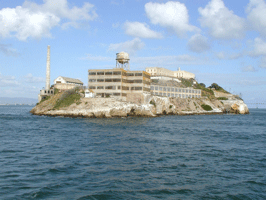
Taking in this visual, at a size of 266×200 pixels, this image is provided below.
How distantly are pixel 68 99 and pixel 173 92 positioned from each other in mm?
67155

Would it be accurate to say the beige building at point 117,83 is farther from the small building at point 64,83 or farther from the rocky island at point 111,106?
the small building at point 64,83

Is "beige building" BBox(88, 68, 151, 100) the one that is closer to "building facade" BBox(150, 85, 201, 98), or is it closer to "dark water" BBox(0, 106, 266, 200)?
→ "building facade" BBox(150, 85, 201, 98)

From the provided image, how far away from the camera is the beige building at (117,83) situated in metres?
111

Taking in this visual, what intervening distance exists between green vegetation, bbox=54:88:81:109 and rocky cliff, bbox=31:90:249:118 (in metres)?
0.99

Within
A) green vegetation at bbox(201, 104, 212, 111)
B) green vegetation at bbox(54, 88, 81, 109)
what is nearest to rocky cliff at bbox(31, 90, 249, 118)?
green vegetation at bbox(201, 104, 212, 111)

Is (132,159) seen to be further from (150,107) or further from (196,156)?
(150,107)

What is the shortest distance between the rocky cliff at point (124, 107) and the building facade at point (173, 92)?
23.6 feet

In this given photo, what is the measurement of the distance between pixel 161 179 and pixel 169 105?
108 metres

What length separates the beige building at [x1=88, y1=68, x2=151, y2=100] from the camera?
11144 cm

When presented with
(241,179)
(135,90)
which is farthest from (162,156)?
(135,90)

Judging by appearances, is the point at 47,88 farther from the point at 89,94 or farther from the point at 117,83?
the point at 117,83

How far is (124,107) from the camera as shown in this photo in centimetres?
9944

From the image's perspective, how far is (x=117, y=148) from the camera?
3581 centimetres

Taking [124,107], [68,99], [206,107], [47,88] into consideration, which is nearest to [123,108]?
[124,107]
